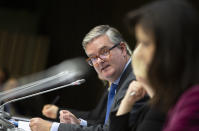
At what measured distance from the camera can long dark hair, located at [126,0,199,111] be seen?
3.54 feet

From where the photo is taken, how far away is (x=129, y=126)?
154 cm

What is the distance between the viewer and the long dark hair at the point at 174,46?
1.08 metres

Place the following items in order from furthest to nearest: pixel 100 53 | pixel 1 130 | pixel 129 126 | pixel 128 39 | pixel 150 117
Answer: pixel 128 39 → pixel 100 53 → pixel 1 130 → pixel 129 126 → pixel 150 117

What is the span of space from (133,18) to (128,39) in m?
4.06

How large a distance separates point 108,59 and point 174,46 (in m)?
1.17

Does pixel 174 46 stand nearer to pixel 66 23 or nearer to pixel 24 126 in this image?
pixel 24 126

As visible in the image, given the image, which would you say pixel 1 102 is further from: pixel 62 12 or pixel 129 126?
pixel 62 12

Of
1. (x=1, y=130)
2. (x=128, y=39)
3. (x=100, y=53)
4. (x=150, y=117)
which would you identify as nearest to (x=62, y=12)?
(x=128, y=39)

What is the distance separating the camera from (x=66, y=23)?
21.6 feet

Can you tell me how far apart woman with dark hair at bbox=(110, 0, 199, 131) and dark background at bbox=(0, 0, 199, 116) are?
430 centimetres

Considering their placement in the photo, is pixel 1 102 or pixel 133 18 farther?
pixel 1 102

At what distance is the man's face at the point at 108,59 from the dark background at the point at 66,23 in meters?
3.19

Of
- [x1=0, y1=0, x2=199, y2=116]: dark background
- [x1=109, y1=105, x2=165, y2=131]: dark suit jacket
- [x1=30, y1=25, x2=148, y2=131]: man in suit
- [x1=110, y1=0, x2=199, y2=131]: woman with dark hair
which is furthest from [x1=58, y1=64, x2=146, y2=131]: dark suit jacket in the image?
[x1=0, y1=0, x2=199, y2=116]: dark background

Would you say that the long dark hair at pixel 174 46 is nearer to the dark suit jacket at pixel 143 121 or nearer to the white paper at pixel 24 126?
the dark suit jacket at pixel 143 121
